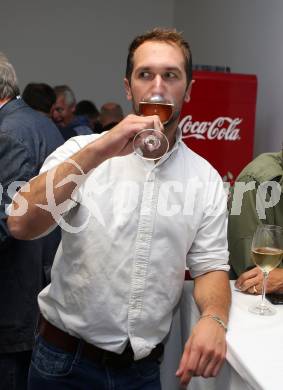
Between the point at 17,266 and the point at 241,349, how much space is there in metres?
1.06

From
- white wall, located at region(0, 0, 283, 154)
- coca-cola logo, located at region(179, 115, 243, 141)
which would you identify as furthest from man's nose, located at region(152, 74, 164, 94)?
white wall, located at region(0, 0, 283, 154)

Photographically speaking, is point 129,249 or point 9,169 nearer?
point 129,249

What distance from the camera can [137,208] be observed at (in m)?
1.39

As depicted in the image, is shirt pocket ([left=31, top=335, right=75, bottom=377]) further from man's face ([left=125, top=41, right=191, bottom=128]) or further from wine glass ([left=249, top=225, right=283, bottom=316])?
man's face ([left=125, top=41, right=191, bottom=128])

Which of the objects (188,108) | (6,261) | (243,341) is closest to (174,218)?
(243,341)

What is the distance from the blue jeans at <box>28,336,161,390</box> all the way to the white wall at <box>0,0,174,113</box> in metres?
5.89

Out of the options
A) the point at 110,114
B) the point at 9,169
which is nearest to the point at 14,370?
the point at 9,169

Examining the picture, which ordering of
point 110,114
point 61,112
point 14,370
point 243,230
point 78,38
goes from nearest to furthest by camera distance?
point 243,230 → point 14,370 → point 61,112 → point 110,114 → point 78,38

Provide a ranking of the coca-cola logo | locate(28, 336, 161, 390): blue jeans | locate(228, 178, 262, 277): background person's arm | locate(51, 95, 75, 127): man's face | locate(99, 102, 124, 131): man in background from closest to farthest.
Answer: locate(28, 336, 161, 390): blue jeans < locate(228, 178, 262, 277): background person's arm < the coca-cola logo < locate(51, 95, 75, 127): man's face < locate(99, 102, 124, 131): man in background

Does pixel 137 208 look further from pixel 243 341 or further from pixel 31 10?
pixel 31 10

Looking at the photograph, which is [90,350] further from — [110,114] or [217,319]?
[110,114]

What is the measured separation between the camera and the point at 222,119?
10.8 feet

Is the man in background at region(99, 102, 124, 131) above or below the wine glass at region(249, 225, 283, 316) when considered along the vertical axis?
below

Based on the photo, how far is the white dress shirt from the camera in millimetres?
1361
